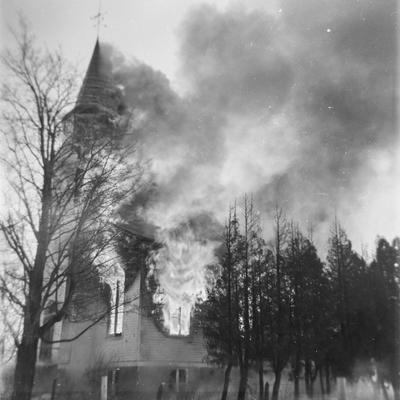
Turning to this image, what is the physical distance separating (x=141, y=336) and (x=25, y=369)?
11048 millimetres

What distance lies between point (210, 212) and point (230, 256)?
127 inches

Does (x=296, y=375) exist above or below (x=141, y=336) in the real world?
below

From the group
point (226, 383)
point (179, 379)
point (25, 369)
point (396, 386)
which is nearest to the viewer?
point (25, 369)

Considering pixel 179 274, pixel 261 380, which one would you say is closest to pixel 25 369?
pixel 179 274

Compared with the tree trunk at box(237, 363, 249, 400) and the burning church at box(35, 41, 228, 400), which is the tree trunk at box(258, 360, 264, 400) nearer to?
the tree trunk at box(237, 363, 249, 400)

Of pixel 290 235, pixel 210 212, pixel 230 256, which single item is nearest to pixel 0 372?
pixel 230 256

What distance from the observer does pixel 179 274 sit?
22.8m

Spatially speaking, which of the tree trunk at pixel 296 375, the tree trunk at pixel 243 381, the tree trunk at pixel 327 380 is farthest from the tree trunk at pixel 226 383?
the tree trunk at pixel 327 380

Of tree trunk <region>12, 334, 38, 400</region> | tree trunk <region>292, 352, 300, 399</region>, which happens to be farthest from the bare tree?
tree trunk <region>292, 352, 300, 399</region>

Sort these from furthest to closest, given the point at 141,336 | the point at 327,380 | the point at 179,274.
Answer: the point at 327,380 < the point at 179,274 < the point at 141,336

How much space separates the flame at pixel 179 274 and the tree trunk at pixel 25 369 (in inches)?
432

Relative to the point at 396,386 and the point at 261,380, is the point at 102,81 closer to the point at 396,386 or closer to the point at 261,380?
the point at 261,380

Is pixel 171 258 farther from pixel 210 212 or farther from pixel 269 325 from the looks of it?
pixel 269 325

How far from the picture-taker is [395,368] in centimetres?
2211
